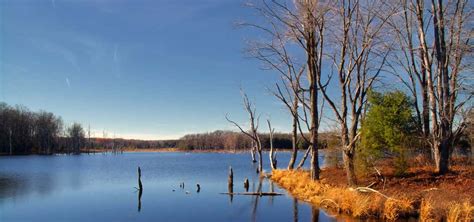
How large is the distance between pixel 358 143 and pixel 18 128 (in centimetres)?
10299

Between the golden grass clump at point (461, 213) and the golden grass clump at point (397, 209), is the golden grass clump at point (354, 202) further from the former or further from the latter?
the golden grass clump at point (461, 213)

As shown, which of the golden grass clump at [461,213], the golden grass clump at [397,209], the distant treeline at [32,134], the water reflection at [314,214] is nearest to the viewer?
the golden grass clump at [461,213]

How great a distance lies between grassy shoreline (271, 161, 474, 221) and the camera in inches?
542

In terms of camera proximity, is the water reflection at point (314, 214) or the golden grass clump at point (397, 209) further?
the water reflection at point (314, 214)

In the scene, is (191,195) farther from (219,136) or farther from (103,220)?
(219,136)

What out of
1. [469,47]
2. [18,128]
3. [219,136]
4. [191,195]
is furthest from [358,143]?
[219,136]

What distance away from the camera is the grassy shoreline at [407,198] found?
542 inches

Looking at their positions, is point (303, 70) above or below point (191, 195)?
above

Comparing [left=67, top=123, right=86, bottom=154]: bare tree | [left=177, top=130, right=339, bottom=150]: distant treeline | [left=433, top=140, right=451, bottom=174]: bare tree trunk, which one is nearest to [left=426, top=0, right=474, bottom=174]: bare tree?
[left=433, top=140, right=451, bottom=174]: bare tree trunk

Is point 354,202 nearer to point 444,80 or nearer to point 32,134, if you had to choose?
point 444,80

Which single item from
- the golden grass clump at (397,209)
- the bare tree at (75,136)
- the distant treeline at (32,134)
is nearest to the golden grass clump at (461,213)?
the golden grass clump at (397,209)

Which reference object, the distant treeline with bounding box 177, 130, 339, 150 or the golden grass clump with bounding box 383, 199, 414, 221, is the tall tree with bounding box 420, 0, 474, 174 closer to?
the golden grass clump with bounding box 383, 199, 414, 221

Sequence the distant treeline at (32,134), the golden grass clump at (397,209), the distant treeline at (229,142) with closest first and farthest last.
A: the golden grass clump at (397,209)
the distant treeline at (32,134)
the distant treeline at (229,142)

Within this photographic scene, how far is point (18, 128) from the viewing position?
345 feet
